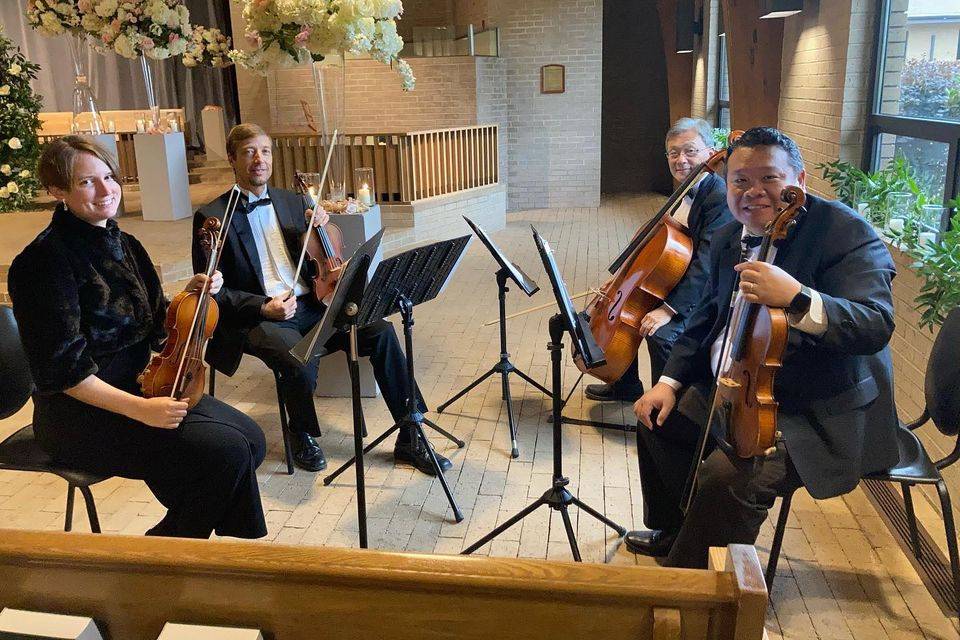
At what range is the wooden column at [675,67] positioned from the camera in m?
10.3

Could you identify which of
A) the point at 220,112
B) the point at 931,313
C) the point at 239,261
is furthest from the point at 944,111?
the point at 220,112

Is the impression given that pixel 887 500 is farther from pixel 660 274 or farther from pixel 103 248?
pixel 103 248

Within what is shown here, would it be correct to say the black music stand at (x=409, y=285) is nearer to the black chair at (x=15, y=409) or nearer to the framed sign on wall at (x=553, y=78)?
the black chair at (x=15, y=409)

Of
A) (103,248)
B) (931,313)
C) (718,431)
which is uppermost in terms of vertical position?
Answer: (103,248)

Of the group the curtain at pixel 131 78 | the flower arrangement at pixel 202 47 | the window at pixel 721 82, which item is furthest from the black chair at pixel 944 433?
the curtain at pixel 131 78

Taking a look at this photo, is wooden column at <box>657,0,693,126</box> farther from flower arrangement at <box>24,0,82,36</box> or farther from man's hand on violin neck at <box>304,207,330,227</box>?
man's hand on violin neck at <box>304,207,330,227</box>

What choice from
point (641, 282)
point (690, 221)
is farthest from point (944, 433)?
point (690, 221)

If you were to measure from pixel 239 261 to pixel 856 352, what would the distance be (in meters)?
2.37

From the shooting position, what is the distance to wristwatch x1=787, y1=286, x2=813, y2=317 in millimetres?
1836

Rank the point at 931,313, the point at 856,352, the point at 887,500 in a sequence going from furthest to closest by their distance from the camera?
the point at 887,500 < the point at 931,313 < the point at 856,352

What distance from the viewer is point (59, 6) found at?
17.6 feet

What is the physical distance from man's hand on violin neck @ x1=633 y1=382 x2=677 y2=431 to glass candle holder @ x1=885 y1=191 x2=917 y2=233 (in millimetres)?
1566

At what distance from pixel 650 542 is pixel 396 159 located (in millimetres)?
5665

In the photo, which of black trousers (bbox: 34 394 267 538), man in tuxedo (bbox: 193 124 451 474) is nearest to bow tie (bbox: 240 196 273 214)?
man in tuxedo (bbox: 193 124 451 474)
